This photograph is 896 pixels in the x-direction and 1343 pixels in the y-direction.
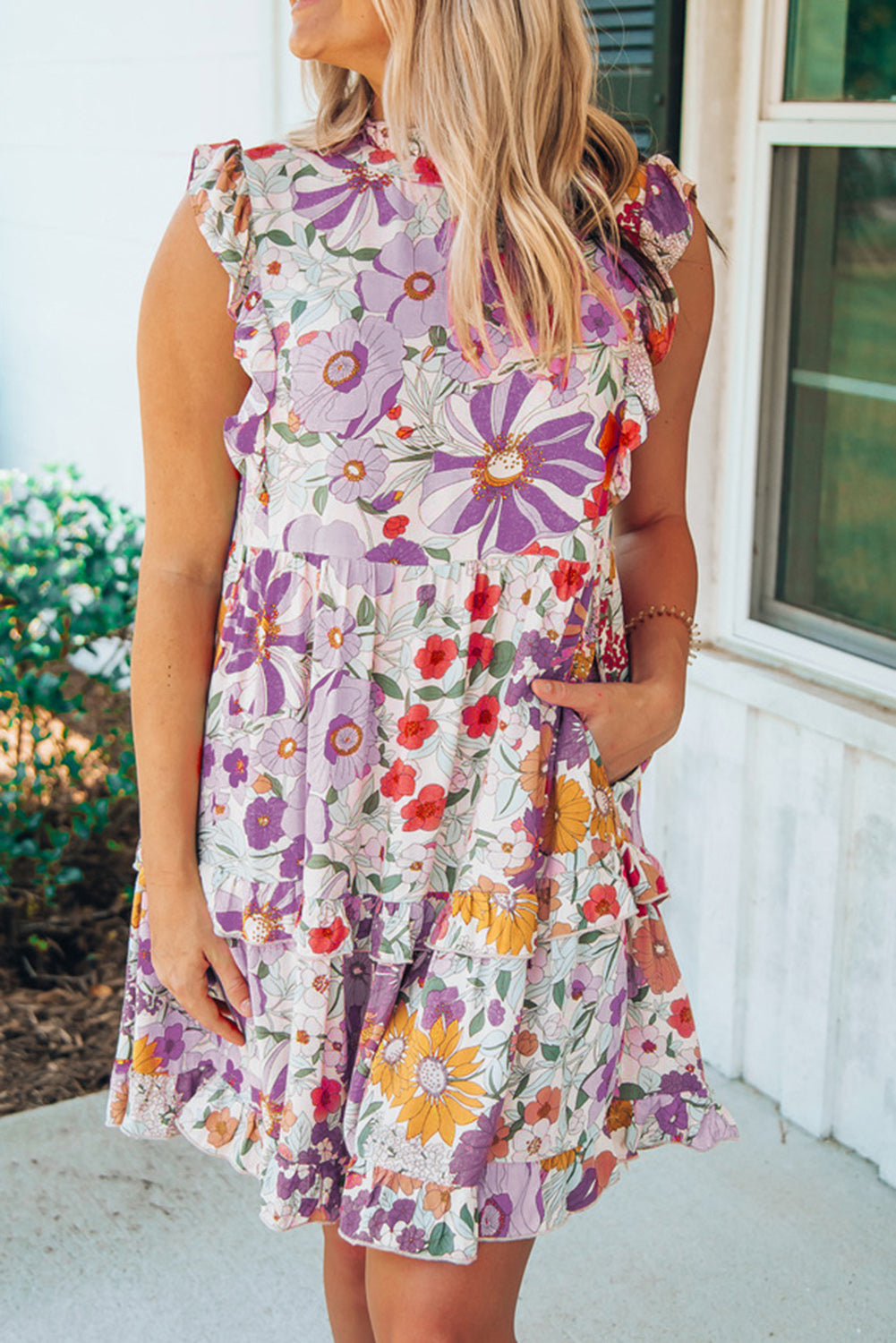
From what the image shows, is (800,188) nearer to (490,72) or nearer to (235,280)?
(490,72)

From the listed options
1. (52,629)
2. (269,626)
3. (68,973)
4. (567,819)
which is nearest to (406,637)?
(269,626)

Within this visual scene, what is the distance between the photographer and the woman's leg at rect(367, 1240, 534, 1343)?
141cm

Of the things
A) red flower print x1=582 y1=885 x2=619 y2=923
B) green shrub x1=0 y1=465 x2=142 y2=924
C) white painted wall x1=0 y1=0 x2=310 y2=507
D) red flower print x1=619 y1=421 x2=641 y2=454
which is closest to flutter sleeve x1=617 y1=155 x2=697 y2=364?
red flower print x1=619 y1=421 x2=641 y2=454

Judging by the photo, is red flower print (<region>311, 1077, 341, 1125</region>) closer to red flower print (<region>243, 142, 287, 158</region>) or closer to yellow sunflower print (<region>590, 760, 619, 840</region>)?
yellow sunflower print (<region>590, 760, 619, 840</region>)

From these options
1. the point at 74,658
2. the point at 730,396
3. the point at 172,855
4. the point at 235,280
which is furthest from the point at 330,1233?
the point at 74,658

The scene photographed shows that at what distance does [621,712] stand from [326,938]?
0.38 m

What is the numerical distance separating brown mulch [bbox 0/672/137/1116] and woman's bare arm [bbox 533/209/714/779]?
1892mm

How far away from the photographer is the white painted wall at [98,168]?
4.12 metres

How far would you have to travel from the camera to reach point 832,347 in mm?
2648

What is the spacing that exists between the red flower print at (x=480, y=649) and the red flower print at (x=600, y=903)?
25 centimetres

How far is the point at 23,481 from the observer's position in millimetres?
3467

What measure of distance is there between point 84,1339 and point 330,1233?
2.67 ft

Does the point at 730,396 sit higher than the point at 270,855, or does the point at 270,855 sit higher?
the point at 730,396

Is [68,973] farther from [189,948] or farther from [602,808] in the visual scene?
[602,808]
